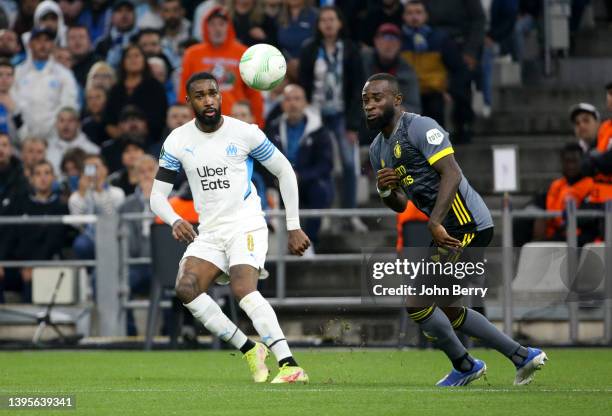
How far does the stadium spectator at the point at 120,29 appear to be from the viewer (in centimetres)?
2164

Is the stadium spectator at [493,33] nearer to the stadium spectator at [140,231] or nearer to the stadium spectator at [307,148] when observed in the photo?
the stadium spectator at [307,148]

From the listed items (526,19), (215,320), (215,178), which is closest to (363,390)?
(215,320)

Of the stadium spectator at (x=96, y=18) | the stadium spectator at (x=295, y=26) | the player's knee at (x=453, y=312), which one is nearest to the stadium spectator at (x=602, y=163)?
the stadium spectator at (x=295, y=26)

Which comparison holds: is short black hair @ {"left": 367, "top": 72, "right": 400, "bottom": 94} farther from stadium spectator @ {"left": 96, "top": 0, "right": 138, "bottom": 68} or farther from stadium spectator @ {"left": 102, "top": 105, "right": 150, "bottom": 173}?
stadium spectator @ {"left": 96, "top": 0, "right": 138, "bottom": 68}

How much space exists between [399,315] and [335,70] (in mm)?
3424

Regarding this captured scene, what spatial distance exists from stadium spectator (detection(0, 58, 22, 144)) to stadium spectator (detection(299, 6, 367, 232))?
407cm

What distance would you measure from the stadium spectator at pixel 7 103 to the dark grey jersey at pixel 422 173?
1065 cm

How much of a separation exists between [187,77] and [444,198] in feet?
29.0

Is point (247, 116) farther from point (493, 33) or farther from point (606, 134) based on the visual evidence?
point (493, 33)

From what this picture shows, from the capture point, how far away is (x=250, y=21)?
68.2 ft

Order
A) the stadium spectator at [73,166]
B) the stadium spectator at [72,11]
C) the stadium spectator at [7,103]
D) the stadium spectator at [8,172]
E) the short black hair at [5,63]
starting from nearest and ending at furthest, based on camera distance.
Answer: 1. the stadium spectator at [8,172]
2. the stadium spectator at [73,166]
3. the stadium spectator at [7,103]
4. the short black hair at [5,63]
5. the stadium spectator at [72,11]

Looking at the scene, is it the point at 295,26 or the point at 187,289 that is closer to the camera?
the point at 187,289

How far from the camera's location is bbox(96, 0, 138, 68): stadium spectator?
852 inches

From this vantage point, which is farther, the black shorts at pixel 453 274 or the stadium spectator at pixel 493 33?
the stadium spectator at pixel 493 33
